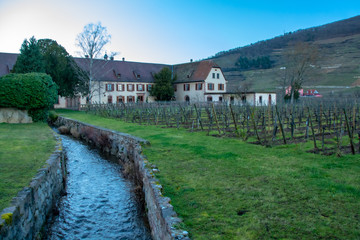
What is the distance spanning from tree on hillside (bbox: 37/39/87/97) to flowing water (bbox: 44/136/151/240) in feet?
101

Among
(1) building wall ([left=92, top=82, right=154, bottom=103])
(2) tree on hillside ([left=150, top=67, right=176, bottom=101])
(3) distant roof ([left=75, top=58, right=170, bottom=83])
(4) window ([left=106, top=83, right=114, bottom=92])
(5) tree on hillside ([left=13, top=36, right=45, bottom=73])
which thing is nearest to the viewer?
(5) tree on hillside ([left=13, top=36, right=45, bottom=73])

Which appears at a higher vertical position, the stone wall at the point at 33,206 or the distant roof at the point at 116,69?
the distant roof at the point at 116,69

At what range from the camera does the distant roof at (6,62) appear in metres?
42.4

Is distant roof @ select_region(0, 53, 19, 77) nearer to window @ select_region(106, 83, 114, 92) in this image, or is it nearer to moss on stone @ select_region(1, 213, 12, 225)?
window @ select_region(106, 83, 114, 92)

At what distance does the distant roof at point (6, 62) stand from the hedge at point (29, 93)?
26.9m

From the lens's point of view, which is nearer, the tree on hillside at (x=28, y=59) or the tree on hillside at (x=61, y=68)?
the tree on hillside at (x=28, y=59)

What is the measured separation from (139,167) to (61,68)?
34588 mm

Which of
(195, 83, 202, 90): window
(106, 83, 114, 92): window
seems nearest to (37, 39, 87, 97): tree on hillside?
(106, 83, 114, 92): window

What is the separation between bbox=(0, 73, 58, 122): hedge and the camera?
1897cm

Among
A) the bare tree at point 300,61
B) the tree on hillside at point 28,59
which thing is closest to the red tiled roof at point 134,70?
the tree on hillside at point 28,59

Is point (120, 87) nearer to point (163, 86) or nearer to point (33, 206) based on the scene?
point (163, 86)

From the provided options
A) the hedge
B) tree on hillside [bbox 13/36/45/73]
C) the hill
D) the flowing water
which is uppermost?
the hill

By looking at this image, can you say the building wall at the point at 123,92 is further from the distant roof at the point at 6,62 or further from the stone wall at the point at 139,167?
the stone wall at the point at 139,167

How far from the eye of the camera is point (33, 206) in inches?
223
